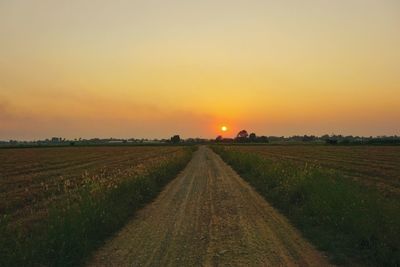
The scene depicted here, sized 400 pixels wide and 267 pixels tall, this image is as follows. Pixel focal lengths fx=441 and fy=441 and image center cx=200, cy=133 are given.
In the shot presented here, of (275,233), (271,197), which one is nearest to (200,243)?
(275,233)

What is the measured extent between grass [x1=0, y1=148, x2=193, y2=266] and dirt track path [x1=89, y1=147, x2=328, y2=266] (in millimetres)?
399

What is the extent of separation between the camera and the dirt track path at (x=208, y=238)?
938cm

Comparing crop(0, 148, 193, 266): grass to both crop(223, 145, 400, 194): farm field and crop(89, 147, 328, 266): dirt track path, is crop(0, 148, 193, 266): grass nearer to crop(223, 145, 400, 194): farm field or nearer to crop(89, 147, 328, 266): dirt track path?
crop(89, 147, 328, 266): dirt track path

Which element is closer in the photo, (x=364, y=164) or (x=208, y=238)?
(x=208, y=238)

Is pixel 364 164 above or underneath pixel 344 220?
above

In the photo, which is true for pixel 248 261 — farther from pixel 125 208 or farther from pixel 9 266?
pixel 125 208

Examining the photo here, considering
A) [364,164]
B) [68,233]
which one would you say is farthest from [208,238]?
[364,164]

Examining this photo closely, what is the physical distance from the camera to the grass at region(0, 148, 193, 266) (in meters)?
8.95

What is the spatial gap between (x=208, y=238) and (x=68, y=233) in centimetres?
356

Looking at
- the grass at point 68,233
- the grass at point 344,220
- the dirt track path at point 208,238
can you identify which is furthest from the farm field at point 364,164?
the grass at point 68,233

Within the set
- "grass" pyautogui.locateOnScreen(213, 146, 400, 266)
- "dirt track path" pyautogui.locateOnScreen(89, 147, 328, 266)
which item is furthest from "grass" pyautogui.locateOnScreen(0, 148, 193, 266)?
"grass" pyautogui.locateOnScreen(213, 146, 400, 266)

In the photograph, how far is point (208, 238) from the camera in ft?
38.1

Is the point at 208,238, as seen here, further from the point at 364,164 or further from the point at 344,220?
the point at 364,164

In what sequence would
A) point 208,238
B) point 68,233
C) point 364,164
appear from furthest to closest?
1. point 364,164
2. point 208,238
3. point 68,233
